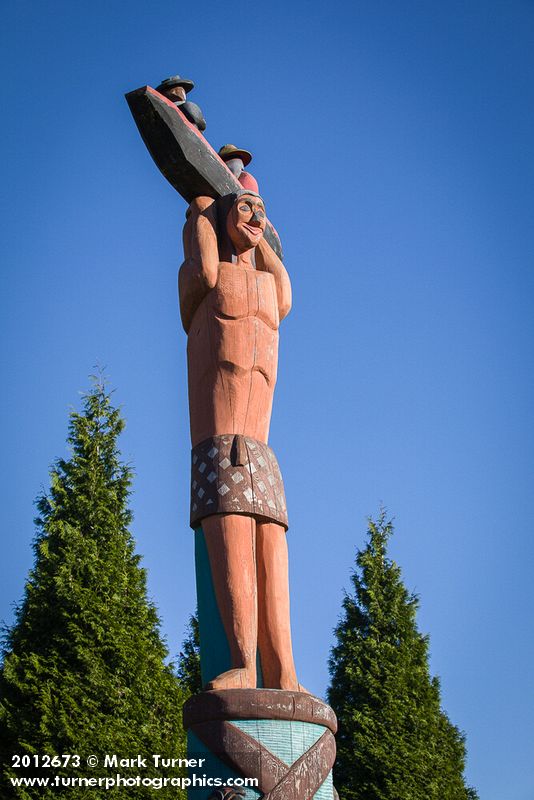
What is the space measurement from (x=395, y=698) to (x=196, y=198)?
1094cm

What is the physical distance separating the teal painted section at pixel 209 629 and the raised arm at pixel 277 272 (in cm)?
217

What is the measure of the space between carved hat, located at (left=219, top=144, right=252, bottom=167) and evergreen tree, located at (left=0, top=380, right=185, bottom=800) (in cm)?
641

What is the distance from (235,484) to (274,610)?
0.87m

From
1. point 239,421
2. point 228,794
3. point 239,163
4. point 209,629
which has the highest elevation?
point 239,163

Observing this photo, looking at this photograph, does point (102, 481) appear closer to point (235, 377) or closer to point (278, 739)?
point (235, 377)

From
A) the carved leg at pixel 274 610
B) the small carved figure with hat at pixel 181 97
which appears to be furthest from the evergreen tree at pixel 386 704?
the small carved figure with hat at pixel 181 97

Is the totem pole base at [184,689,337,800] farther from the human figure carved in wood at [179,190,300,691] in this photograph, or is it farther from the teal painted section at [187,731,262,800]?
the human figure carved in wood at [179,190,300,691]

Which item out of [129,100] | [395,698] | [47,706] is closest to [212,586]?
[129,100]

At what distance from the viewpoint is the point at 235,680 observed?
5.31 meters

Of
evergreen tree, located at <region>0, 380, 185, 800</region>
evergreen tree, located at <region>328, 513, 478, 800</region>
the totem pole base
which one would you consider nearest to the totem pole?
the totem pole base

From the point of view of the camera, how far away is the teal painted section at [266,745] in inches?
196

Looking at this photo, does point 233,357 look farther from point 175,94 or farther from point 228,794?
point 228,794

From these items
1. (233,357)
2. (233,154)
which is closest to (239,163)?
(233,154)

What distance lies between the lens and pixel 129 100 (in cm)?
707
